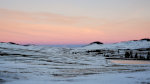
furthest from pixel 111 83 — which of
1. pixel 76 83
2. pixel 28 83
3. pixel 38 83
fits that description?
pixel 28 83

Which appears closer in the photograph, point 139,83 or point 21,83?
point 21,83

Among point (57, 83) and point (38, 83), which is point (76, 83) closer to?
point (57, 83)

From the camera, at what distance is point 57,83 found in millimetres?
7770

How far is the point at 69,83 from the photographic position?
306 inches

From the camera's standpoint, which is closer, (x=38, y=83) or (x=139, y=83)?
(x=38, y=83)

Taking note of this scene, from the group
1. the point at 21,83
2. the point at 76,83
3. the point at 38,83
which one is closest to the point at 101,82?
the point at 76,83

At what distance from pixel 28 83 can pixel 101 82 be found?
3.81 meters

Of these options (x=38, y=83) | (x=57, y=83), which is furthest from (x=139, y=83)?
(x=38, y=83)

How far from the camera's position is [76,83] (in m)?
7.85

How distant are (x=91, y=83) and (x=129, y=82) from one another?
217 cm

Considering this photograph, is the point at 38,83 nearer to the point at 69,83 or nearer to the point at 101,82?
the point at 69,83

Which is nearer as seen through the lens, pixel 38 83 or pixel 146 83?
pixel 38 83

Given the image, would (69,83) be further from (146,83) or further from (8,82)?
(146,83)

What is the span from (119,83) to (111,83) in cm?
42
